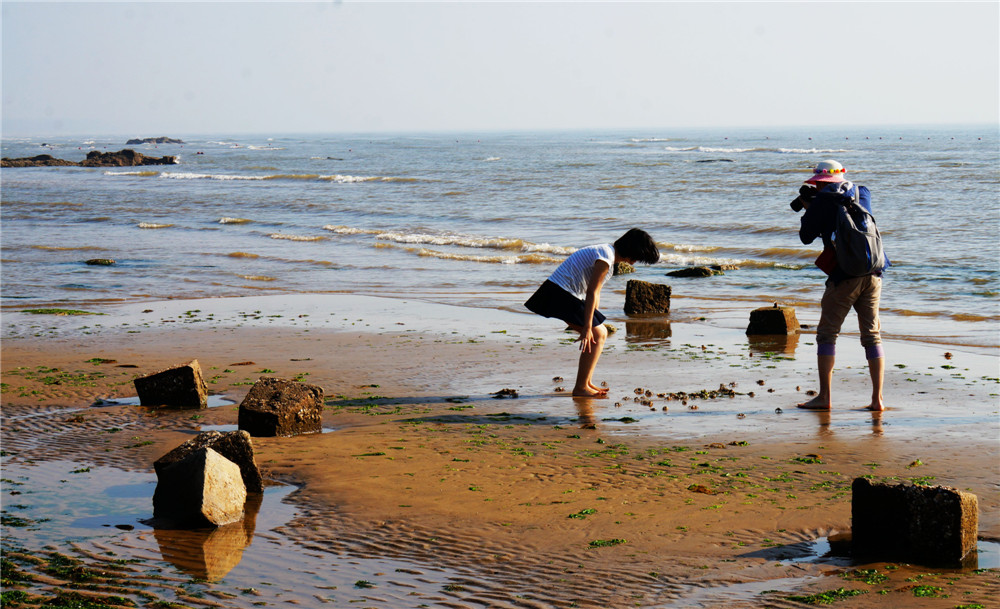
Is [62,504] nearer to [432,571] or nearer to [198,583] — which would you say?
[198,583]

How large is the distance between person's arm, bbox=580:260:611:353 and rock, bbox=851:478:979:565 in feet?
9.78

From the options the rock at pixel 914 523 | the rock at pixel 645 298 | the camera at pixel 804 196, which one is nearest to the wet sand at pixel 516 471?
the rock at pixel 914 523

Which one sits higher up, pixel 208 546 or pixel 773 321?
pixel 773 321

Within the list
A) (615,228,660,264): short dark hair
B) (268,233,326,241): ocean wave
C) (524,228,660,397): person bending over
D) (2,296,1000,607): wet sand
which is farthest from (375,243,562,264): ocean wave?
(615,228,660,264): short dark hair

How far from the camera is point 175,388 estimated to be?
785 cm

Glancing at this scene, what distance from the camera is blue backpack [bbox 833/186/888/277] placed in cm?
679

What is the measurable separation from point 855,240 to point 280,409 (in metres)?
4.35

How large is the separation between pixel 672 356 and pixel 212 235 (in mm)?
19043

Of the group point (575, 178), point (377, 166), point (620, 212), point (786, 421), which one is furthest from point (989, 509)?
point (377, 166)

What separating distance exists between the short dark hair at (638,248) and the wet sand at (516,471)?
1256mm

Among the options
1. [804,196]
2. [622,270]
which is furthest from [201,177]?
[804,196]

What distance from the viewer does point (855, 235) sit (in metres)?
6.78

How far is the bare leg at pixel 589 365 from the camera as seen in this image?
303 inches

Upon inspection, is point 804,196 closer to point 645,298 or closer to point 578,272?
point 578,272
